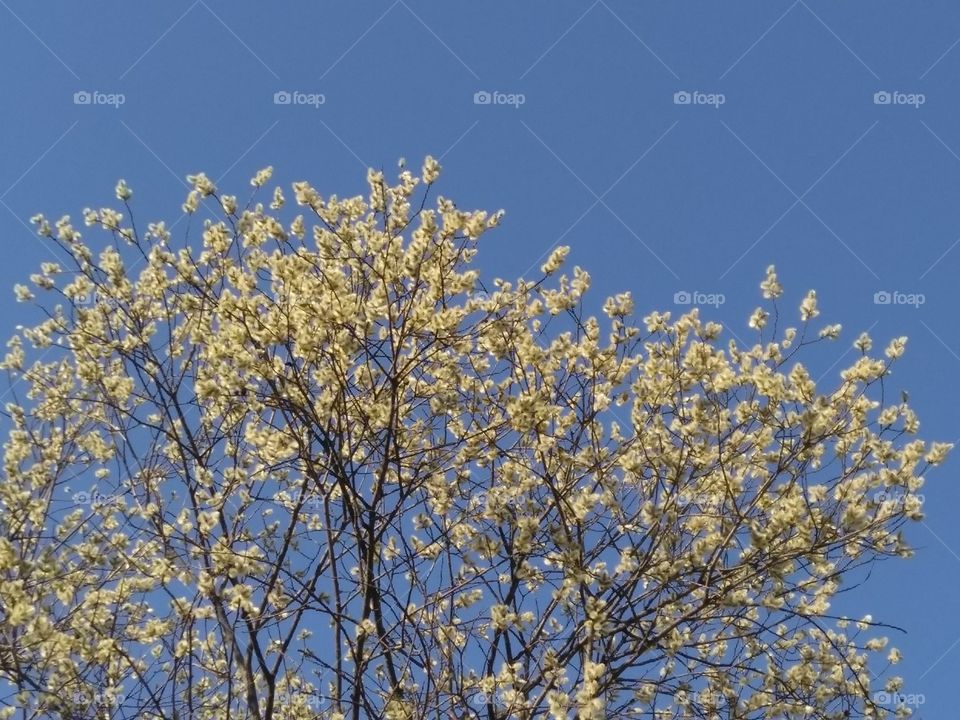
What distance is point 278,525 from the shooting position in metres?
5.58

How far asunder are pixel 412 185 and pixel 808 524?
113 inches

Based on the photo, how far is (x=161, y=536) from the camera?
4.73 meters

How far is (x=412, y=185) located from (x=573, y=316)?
123 cm

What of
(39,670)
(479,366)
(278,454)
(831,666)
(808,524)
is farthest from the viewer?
(479,366)

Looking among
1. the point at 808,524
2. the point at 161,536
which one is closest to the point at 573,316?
the point at 808,524

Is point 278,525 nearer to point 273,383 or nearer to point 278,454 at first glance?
point 278,454

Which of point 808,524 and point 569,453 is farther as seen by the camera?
point 569,453

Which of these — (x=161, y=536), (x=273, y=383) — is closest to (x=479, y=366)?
(x=273, y=383)

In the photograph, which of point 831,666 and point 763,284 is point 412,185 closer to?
point 763,284

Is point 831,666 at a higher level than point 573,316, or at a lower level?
lower

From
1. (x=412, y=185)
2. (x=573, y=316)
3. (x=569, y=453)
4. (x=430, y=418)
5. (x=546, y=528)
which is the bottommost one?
(x=546, y=528)

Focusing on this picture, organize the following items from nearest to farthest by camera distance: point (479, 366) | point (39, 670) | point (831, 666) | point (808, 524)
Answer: point (808, 524) → point (39, 670) → point (831, 666) → point (479, 366)

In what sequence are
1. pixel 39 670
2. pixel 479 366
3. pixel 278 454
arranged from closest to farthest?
pixel 39 670, pixel 278 454, pixel 479 366

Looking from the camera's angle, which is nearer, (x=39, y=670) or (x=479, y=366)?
(x=39, y=670)
